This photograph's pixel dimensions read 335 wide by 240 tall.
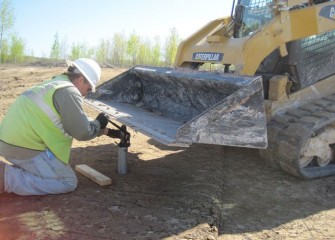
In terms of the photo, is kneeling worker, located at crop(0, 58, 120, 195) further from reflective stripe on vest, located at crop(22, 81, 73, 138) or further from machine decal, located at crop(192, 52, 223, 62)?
machine decal, located at crop(192, 52, 223, 62)

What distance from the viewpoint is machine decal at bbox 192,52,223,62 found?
5.49 m

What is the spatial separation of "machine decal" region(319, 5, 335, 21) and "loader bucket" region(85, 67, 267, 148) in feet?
5.67

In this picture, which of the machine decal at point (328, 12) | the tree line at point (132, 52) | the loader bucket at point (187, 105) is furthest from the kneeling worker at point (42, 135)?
the tree line at point (132, 52)

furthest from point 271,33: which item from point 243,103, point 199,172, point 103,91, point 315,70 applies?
point 103,91

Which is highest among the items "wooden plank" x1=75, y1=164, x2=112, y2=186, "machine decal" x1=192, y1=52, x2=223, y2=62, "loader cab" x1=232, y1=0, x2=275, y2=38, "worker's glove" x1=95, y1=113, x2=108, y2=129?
"loader cab" x1=232, y1=0, x2=275, y2=38

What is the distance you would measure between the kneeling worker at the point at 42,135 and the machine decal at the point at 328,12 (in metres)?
3.15

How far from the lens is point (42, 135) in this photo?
13.5ft

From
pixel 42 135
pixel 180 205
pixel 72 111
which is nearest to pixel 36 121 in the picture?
pixel 42 135

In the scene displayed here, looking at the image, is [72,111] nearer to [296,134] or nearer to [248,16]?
[296,134]

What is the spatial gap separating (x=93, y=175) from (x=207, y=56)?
7.63 ft

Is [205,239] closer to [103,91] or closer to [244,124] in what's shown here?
[244,124]

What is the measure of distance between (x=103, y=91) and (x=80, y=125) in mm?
1922

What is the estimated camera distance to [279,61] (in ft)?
18.4

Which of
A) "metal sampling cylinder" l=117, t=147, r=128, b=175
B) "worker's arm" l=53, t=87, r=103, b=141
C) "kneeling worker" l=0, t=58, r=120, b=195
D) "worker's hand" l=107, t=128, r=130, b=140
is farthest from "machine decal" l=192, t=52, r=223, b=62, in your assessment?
"worker's arm" l=53, t=87, r=103, b=141
